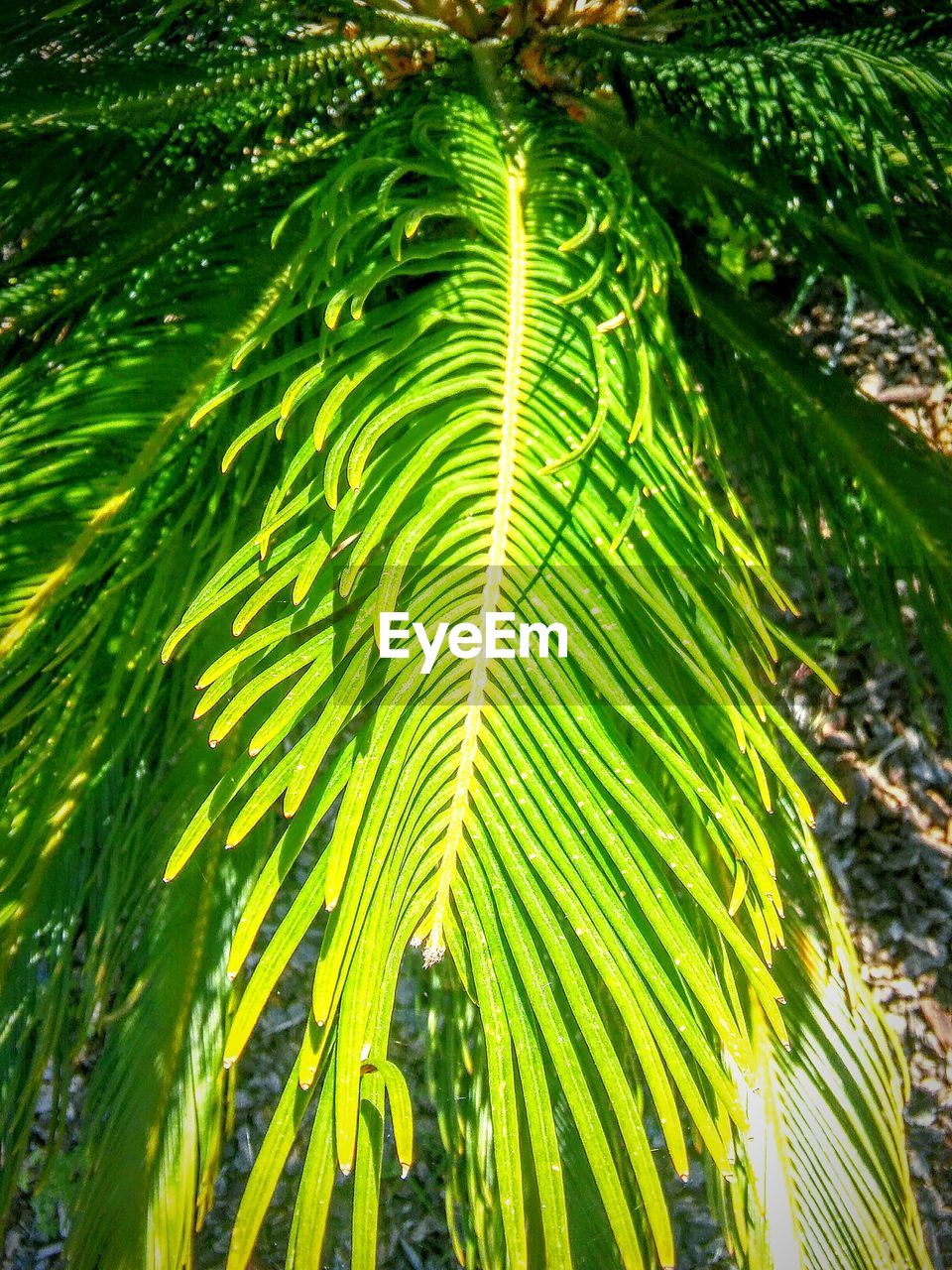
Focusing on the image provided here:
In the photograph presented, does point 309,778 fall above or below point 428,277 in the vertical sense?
below

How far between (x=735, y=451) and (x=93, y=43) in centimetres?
84

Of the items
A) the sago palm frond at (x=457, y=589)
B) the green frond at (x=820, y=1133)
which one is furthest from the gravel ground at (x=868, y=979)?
the green frond at (x=820, y=1133)

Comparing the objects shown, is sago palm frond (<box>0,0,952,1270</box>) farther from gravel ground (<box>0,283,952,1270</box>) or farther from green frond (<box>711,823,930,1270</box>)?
gravel ground (<box>0,283,952,1270</box>)

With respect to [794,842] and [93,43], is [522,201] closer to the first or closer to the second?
[93,43]

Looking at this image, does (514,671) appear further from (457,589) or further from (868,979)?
(868,979)

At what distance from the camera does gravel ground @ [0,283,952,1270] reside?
1.20m

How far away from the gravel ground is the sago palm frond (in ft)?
0.75

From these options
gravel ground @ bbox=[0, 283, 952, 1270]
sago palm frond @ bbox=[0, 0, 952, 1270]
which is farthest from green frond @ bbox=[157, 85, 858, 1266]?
gravel ground @ bbox=[0, 283, 952, 1270]

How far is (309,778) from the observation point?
22.1 inches

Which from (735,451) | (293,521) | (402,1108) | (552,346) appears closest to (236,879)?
(293,521)

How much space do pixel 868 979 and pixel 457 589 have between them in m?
0.93

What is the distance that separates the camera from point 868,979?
1261mm

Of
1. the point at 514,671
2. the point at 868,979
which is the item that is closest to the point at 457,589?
the point at 514,671

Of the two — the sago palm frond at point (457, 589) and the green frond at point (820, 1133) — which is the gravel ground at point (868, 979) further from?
the green frond at point (820, 1133)
